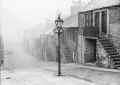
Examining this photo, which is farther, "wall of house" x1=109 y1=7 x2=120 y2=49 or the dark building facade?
"wall of house" x1=109 y1=7 x2=120 y2=49

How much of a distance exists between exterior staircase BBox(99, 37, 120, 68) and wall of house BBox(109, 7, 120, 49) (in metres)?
0.46

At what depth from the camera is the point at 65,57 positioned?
20.9 m

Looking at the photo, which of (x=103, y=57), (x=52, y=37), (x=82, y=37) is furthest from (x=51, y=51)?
(x=103, y=57)

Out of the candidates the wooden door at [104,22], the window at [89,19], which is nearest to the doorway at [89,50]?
the wooden door at [104,22]

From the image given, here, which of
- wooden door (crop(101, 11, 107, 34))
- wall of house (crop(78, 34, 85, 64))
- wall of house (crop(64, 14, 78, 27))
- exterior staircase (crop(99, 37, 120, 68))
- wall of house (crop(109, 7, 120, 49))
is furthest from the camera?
wall of house (crop(64, 14, 78, 27))

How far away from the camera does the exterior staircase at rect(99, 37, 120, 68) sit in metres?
13.5

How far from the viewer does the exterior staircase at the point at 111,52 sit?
1347cm

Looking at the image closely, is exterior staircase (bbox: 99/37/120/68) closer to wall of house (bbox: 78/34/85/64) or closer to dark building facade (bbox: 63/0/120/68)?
dark building facade (bbox: 63/0/120/68)

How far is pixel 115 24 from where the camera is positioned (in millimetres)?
15664

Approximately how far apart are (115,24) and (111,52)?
2.85 meters

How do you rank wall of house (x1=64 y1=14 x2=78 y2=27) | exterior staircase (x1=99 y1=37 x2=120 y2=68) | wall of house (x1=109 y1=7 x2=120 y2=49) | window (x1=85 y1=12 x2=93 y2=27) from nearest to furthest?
exterior staircase (x1=99 y1=37 x2=120 y2=68) → wall of house (x1=109 y1=7 x2=120 y2=49) → window (x1=85 y1=12 x2=93 y2=27) → wall of house (x1=64 y1=14 x2=78 y2=27)

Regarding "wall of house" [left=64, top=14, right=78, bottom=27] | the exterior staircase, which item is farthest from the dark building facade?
"wall of house" [left=64, top=14, right=78, bottom=27]

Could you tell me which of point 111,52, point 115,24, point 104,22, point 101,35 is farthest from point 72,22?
point 111,52

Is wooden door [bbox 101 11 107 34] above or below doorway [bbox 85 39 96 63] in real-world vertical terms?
above
